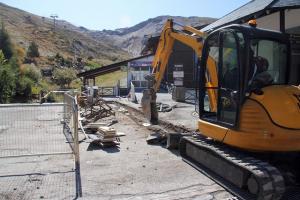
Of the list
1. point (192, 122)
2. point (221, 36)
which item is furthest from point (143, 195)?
point (192, 122)

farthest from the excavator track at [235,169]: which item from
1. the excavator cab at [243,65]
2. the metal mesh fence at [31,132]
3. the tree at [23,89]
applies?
the tree at [23,89]

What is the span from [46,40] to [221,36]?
126m

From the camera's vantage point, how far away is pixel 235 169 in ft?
24.1

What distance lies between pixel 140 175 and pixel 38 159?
3046mm

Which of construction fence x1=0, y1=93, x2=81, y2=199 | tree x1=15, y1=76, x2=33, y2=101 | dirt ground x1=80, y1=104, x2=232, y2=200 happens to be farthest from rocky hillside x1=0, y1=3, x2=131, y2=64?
dirt ground x1=80, y1=104, x2=232, y2=200

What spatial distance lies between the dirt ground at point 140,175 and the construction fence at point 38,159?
0.38 meters

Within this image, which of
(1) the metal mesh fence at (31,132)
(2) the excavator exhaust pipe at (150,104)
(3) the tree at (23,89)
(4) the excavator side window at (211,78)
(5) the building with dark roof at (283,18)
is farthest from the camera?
(3) the tree at (23,89)

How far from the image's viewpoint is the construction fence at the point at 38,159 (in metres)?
7.99

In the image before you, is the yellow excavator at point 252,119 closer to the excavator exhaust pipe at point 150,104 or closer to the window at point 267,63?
the window at point 267,63

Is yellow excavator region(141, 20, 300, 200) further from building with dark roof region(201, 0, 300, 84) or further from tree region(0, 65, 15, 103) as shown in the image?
tree region(0, 65, 15, 103)

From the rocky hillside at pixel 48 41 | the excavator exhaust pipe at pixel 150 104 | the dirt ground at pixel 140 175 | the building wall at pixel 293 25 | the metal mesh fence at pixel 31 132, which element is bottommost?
the dirt ground at pixel 140 175

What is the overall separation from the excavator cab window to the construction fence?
3.07m

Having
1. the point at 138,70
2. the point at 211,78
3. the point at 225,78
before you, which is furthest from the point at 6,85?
the point at 225,78

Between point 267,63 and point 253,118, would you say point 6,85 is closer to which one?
point 267,63
